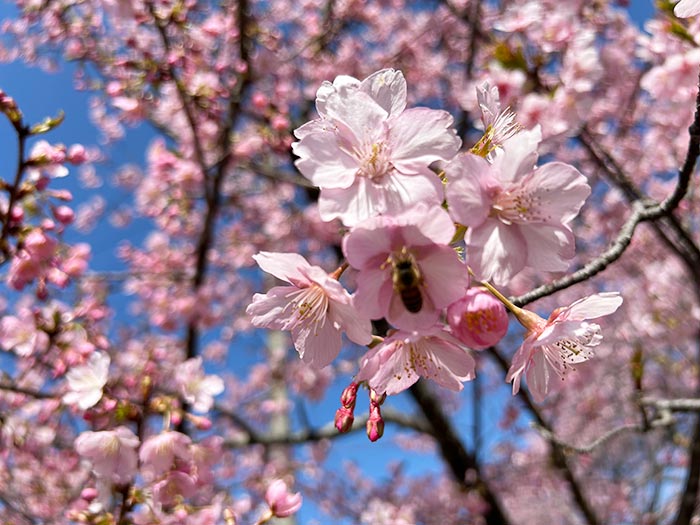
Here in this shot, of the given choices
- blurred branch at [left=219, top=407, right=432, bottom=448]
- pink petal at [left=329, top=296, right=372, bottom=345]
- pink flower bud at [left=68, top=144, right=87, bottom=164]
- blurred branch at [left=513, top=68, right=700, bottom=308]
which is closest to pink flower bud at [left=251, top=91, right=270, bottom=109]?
pink flower bud at [left=68, top=144, right=87, bottom=164]

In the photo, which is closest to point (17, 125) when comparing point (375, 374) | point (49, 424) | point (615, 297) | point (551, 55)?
point (375, 374)

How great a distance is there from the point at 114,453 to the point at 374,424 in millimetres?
1242

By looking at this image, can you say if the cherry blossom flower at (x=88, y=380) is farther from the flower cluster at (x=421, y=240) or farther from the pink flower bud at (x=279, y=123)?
the pink flower bud at (x=279, y=123)

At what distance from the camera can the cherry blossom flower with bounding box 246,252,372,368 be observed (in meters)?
1.00

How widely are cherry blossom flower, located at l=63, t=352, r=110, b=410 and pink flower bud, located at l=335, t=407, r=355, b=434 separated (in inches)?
50.3

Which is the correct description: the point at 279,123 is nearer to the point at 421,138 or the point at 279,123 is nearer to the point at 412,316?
the point at 421,138

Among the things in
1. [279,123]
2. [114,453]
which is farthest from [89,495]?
[279,123]

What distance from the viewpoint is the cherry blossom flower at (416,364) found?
0.97 metres

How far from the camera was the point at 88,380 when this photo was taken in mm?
2014

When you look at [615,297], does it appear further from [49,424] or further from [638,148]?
[638,148]

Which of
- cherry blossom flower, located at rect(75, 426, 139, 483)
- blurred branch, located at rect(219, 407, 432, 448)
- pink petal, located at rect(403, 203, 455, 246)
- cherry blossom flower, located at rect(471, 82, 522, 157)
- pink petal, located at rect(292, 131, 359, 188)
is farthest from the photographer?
blurred branch, located at rect(219, 407, 432, 448)

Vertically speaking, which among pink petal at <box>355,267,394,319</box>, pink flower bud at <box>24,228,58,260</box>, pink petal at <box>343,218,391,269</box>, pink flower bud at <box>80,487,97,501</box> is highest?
pink petal at <box>343,218,391,269</box>

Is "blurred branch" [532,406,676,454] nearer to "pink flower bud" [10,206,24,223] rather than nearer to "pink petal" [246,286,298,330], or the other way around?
"pink petal" [246,286,298,330]

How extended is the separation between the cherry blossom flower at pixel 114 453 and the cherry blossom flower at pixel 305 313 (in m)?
1.04
